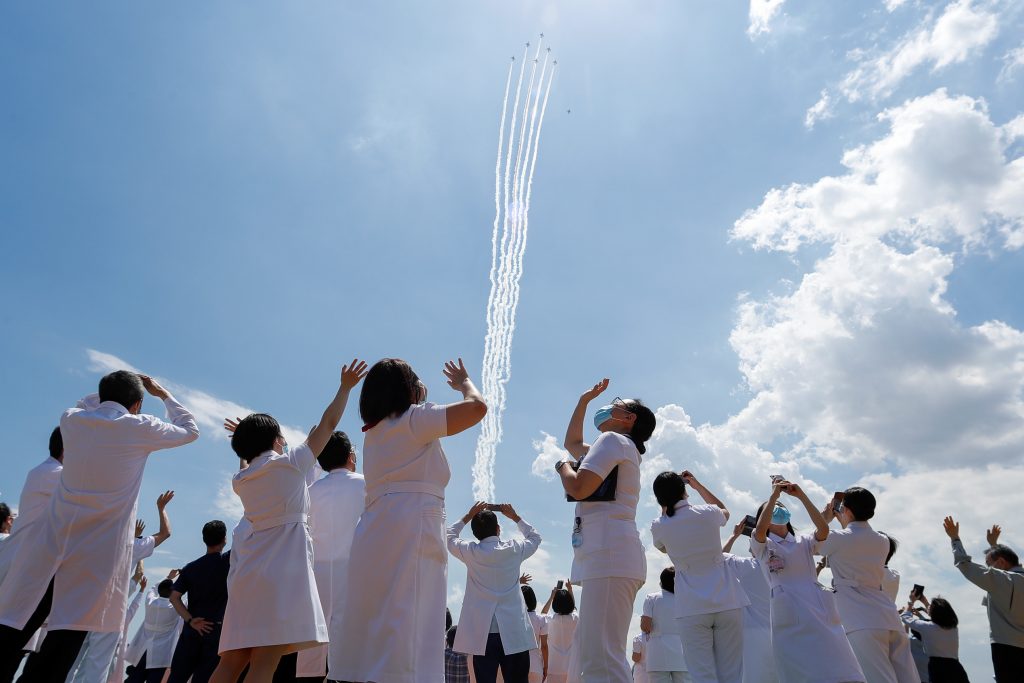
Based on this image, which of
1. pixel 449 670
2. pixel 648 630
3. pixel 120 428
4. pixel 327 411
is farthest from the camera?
pixel 648 630

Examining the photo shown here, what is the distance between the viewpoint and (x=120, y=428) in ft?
17.6

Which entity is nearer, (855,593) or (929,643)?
(855,593)

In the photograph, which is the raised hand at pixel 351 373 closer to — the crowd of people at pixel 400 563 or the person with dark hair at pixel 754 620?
the crowd of people at pixel 400 563

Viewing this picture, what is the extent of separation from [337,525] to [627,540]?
2.63m

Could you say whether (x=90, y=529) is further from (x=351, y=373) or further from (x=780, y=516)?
(x=780, y=516)

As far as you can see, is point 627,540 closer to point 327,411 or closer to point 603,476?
point 603,476

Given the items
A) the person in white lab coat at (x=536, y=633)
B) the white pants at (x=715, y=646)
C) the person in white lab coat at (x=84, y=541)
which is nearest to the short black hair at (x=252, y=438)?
the person in white lab coat at (x=84, y=541)

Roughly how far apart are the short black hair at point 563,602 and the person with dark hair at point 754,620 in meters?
4.10

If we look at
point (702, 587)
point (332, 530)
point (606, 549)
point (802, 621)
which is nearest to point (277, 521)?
point (332, 530)

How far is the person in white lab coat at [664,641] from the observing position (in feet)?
33.1

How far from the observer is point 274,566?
14.8 feet

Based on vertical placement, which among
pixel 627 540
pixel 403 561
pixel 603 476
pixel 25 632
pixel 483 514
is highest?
pixel 483 514

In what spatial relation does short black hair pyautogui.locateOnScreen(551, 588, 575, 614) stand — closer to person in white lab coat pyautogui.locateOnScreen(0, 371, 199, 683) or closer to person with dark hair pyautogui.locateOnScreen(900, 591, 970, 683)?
person with dark hair pyautogui.locateOnScreen(900, 591, 970, 683)

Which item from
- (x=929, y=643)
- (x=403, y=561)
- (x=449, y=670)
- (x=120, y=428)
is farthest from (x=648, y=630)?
(x=120, y=428)
